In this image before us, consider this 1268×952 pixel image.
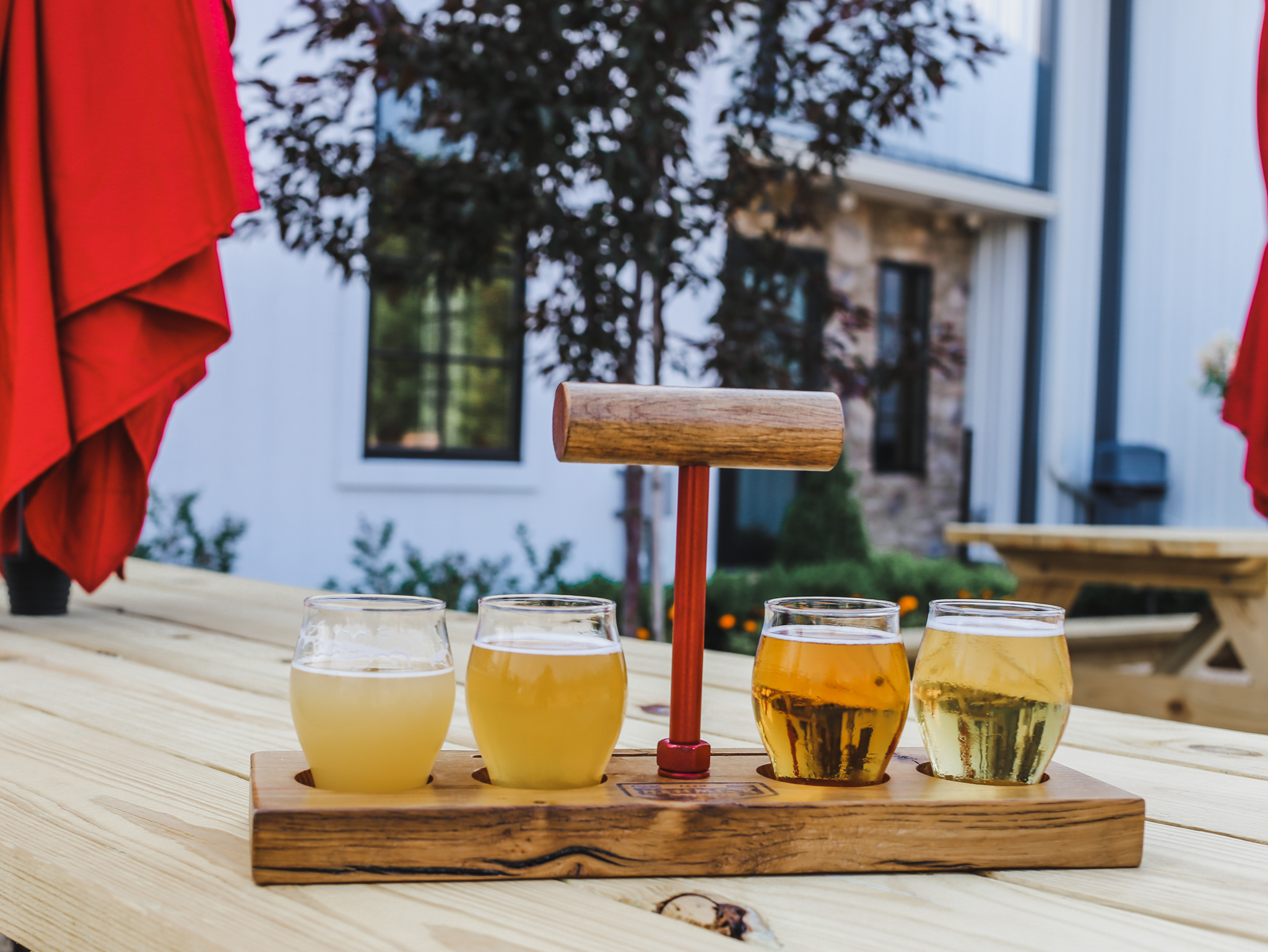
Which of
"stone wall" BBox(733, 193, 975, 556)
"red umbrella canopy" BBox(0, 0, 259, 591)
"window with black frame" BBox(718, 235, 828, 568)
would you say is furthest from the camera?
"stone wall" BBox(733, 193, 975, 556)

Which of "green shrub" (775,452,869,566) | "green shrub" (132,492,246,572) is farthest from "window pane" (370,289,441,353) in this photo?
"green shrub" (775,452,869,566)

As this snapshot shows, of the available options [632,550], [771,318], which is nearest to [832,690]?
[771,318]

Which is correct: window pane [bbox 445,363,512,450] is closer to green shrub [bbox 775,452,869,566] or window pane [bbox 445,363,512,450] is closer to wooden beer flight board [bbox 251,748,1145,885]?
green shrub [bbox 775,452,869,566]

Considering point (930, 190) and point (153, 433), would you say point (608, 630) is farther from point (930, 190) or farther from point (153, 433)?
point (930, 190)

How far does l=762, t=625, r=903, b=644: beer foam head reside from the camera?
784 mm

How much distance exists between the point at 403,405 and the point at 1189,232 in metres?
5.60

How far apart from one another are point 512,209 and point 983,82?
19.4ft

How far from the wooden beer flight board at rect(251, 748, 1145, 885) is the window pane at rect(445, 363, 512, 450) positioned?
5.02 meters

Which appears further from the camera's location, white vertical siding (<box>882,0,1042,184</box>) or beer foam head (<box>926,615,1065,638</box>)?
white vertical siding (<box>882,0,1042,184</box>)

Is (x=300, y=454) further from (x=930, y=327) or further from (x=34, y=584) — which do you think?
(x=930, y=327)

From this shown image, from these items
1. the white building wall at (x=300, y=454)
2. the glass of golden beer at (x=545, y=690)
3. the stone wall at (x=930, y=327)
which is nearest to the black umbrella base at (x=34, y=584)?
the glass of golden beer at (x=545, y=690)

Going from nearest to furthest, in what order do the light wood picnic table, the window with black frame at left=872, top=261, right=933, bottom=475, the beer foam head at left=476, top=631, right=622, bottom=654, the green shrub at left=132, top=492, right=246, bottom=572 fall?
the light wood picnic table, the beer foam head at left=476, top=631, right=622, bottom=654, the green shrub at left=132, top=492, right=246, bottom=572, the window with black frame at left=872, top=261, right=933, bottom=475

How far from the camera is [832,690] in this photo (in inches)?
30.6

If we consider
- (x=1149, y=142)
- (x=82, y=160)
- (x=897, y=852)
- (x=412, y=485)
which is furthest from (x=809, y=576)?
(x=1149, y=142)
